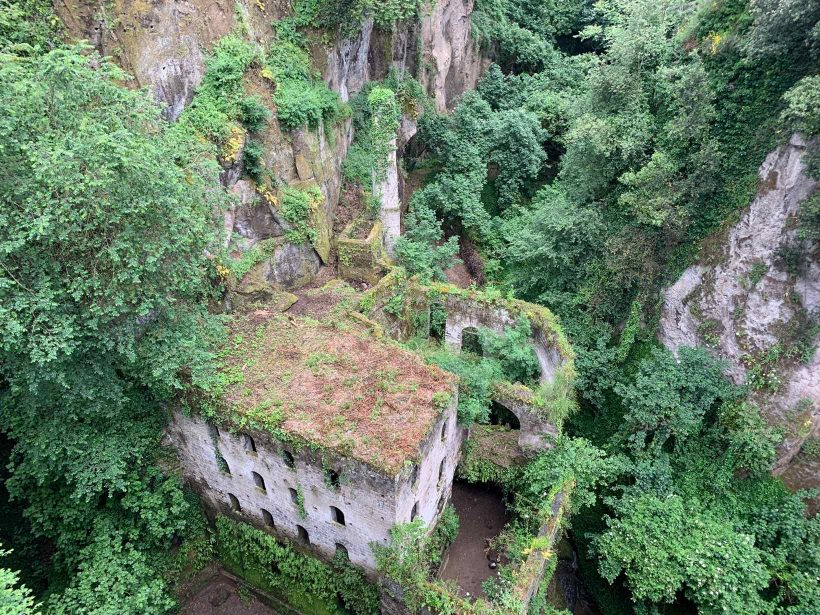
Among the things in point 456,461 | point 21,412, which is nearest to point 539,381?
point 456,461

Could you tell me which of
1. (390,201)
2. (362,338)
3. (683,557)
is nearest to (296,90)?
(390,201)

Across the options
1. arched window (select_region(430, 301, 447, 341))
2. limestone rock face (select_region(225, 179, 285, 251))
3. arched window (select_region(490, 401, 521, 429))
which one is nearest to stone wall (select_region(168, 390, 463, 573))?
arched window (select_region(490, 401, 521, 429))

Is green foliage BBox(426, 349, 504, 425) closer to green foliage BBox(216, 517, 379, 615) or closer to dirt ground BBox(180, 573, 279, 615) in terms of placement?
green foliage BBox(216, 517, 379, 615)

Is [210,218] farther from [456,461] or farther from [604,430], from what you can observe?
[604,430]

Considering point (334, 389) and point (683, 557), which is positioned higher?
point (334, 389)

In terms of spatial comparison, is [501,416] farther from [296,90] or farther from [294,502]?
[296,90]

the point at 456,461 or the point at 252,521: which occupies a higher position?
the point at 456,461

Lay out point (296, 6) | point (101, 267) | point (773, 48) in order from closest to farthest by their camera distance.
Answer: point (101, 267)
point (773, 48)
point (296, 6)
